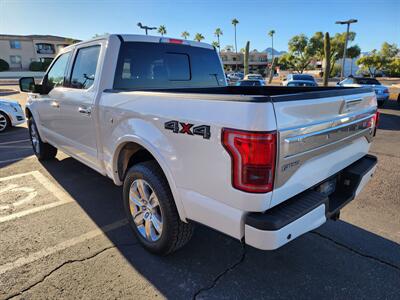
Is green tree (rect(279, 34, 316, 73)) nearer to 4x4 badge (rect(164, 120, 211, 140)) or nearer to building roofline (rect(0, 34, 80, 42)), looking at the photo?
building roofline (rect(0, 34, 80, 42))

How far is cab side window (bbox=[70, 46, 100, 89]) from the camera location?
11.2ft

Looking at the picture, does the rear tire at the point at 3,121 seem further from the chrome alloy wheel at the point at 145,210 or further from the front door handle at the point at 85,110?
the chrome alloy wheel at the point at 145,210

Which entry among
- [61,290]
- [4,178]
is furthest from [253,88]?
[4,178]

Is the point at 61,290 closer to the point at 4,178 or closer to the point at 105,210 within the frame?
the point at 105,210

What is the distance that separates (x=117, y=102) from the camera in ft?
9.39

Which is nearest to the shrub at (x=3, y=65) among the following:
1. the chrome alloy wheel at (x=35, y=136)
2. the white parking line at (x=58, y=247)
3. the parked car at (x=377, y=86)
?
the parked car at (x=377, y=86)

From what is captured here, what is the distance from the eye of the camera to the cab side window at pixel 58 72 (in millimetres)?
4250

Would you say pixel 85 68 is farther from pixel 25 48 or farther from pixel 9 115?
pixel 25 48

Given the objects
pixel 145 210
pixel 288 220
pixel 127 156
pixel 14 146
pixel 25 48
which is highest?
pixel 25 48

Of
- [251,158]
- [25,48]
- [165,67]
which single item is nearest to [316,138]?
[251,158]

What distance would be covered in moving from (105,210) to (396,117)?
12081 mm

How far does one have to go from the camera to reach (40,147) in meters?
5.66

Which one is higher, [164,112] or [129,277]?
[164,112]

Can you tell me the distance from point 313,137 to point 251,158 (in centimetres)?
58
